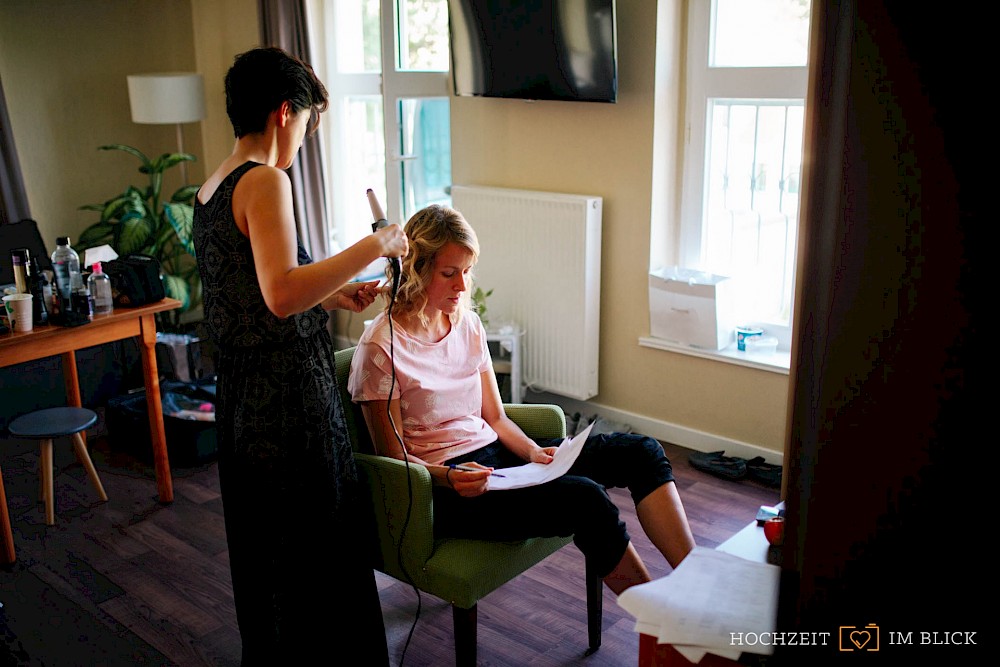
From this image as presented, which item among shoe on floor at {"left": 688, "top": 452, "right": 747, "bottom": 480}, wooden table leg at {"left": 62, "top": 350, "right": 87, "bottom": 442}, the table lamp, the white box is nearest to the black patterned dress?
wooden table leg at {"left": 62, "top": 350, "right": 87, "bottom": 442}

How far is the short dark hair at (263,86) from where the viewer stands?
5.84 feet

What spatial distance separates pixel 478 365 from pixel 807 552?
147 centimetres

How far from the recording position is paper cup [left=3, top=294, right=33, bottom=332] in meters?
2.77

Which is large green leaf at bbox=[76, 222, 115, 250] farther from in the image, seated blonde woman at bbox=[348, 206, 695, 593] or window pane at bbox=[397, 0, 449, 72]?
seated blonde woman at bbox=[348, 206, 695, 593]

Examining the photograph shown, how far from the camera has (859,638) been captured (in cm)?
85

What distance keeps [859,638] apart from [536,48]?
296cm

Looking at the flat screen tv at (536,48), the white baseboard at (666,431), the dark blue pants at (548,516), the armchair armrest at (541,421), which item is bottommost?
the white baseboard at (666,431)

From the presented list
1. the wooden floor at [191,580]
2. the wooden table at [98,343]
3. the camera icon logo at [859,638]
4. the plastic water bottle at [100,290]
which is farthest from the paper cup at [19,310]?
the camera icon logo at [859,638]

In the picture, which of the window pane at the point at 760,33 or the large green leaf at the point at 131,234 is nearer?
the window pane at the point at 760,33

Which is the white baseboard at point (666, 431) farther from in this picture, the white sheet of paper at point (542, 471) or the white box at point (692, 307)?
A: the white sheet of paper at point (542, 471)

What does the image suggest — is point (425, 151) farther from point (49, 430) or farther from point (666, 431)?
point (49, 430)

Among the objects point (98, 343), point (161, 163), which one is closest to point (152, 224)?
point (161, 163)

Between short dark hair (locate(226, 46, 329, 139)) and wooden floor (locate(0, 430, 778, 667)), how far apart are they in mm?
Answer: 1150

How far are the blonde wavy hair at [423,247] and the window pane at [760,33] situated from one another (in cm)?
167
